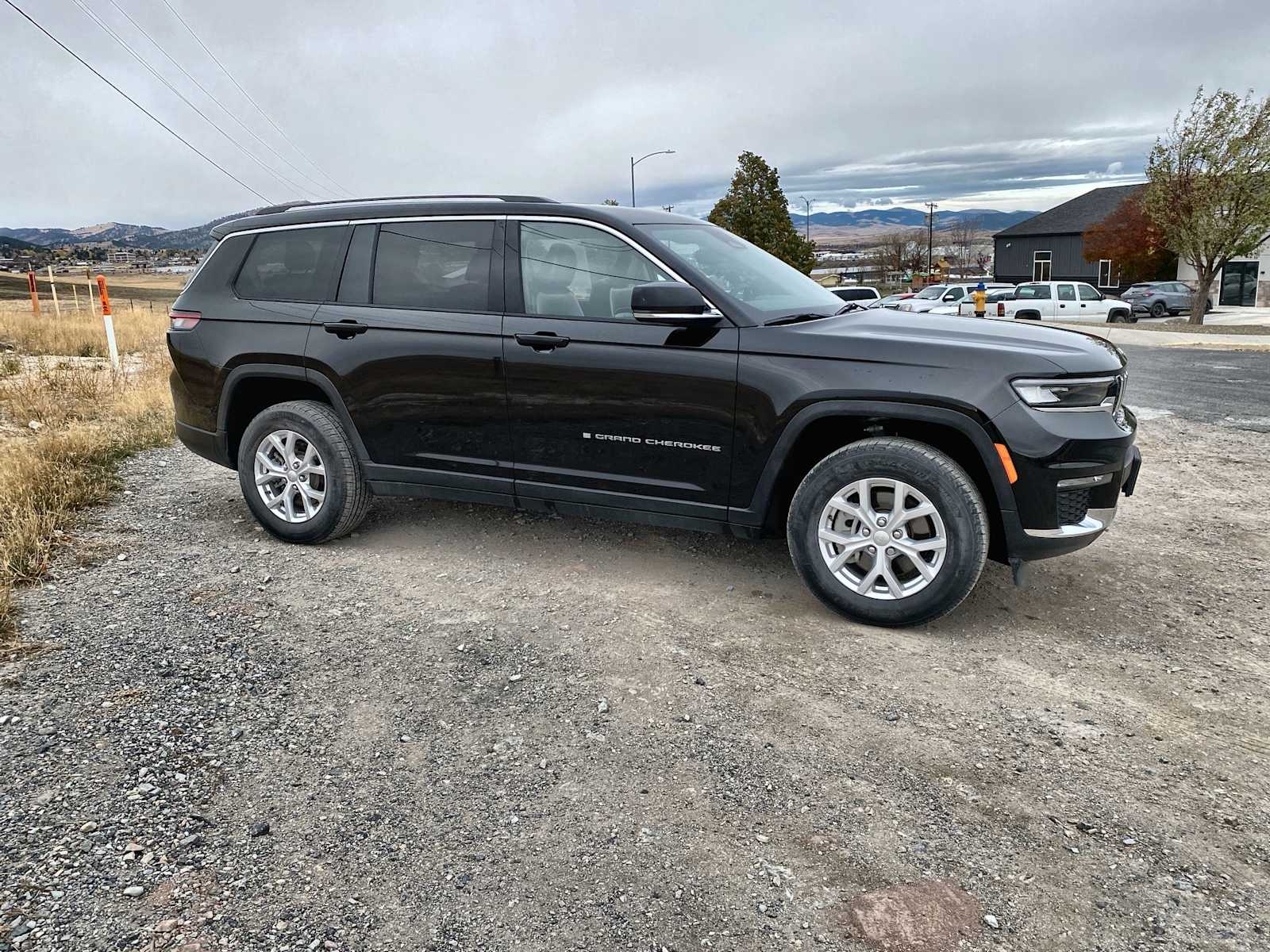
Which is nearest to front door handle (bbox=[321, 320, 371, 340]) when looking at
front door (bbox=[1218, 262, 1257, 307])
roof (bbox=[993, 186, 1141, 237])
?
front door (bbox=[1218, 262, 1257, 307])

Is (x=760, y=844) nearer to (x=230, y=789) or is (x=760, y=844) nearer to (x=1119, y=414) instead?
(x=230, y=789)

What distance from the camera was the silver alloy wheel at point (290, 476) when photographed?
5172 mm

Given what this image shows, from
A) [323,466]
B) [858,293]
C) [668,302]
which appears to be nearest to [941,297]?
[858,293]

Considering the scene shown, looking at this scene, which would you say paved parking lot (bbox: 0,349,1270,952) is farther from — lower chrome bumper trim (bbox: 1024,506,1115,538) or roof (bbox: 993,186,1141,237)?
roof (bbox: 993,186,1141,237)

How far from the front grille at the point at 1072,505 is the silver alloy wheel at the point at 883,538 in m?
0.50

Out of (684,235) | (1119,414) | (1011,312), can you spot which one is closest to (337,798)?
(684,235)

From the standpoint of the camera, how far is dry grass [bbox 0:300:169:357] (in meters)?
17.0

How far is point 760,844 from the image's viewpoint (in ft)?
8.55

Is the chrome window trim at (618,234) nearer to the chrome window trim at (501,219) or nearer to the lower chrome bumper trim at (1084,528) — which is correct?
the chrome window trim at (501,219)

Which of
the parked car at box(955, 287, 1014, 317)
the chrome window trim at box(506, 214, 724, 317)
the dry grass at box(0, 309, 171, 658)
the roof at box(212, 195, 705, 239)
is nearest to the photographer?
the chrome window trim at box(506, 214, 724, 317)

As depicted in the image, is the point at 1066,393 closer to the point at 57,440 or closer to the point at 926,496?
the point at 926,496

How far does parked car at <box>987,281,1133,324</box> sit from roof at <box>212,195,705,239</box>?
85.0 feet

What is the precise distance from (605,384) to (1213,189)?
1152 inches

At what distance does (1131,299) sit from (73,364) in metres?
35.1
